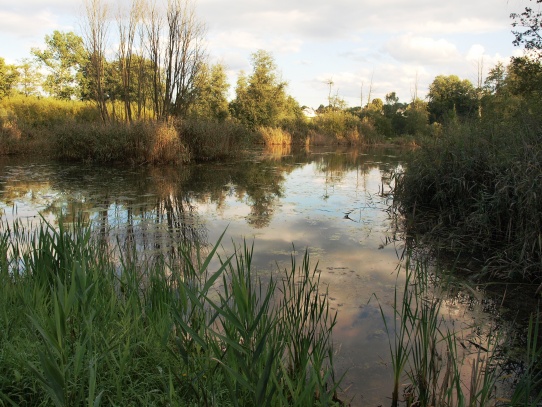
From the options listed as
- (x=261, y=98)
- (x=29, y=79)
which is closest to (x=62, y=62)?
(x=29, y=79)

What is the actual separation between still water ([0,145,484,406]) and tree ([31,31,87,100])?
27.5 metres

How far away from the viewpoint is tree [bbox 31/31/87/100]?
36656 millimetres

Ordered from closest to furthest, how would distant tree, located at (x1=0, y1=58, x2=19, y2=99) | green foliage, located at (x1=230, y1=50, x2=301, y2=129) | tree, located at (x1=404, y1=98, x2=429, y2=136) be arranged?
1. distant tree, located at (x1=0, y1=58, x2=19, y2=99)
2. green foliage, located at (x1=230, y1=50, x2=301, y2=129)
3. tree, located at (x1=404, y1=98, x2=429, y2=136)

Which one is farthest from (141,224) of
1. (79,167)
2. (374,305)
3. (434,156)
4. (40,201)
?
(79,167)

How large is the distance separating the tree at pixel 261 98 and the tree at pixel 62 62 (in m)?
15.1

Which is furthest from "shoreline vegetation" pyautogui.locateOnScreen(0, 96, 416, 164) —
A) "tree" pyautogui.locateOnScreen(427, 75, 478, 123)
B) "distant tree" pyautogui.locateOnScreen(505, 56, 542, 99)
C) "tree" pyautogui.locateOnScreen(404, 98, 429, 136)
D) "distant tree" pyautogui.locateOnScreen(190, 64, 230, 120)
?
"tree" pyautogui.locateOnScreen(427, 75, 478, 123)

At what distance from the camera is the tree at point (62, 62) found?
36.7m

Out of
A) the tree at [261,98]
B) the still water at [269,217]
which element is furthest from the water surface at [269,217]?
the tree at [261,98]

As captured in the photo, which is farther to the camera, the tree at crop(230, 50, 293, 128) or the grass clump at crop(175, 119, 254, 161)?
the tree at crop(230, 50, 293, 128)

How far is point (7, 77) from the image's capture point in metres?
32.0

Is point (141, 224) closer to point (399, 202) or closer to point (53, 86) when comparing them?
point (399, 202)

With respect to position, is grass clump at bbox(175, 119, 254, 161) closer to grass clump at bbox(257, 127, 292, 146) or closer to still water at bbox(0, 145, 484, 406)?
still water at bbox(0, 145, 484, 406)

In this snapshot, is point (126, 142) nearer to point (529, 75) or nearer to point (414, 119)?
point (529, 75)

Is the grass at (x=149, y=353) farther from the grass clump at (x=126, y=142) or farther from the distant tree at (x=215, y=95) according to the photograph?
the distant tree at (x=215, y=95)
